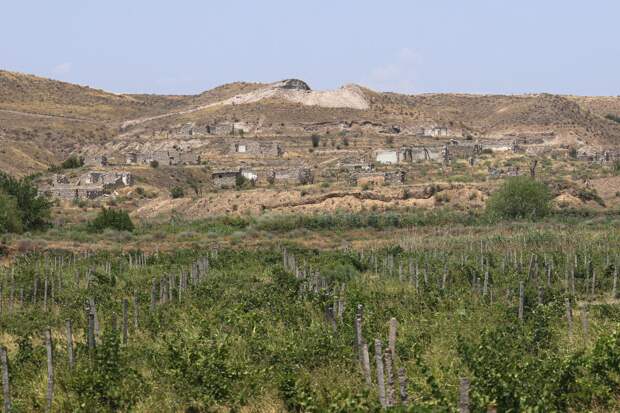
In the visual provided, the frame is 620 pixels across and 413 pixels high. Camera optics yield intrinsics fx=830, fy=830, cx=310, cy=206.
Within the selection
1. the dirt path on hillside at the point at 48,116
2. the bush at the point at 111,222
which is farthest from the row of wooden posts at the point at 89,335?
the dirt path on hillside at the point at 48,116

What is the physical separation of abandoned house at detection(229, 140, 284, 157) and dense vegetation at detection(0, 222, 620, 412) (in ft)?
160

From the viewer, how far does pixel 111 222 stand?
140ft

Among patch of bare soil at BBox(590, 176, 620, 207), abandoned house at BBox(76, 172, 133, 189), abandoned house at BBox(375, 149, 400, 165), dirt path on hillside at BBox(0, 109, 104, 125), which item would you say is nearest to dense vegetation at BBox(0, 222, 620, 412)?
patch of bare soil at BBox(590, 176, 620, 207)

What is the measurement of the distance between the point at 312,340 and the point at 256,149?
61.7m

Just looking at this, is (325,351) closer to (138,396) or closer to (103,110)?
(138,396)

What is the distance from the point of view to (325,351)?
11727mm

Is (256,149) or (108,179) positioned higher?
(256,149)

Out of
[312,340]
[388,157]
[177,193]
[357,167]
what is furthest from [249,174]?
[312,340]

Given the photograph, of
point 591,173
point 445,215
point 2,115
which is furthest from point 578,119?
point 2,115

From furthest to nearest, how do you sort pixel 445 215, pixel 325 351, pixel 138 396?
pixel 445 215 < pixel 325 351 < pixel 138 396

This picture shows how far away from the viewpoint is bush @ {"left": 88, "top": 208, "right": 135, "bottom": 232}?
140ft

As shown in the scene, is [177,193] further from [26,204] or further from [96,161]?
[96,161]

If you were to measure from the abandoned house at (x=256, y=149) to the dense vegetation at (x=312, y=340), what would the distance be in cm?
4864

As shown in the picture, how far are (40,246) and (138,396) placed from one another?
2582 cm
